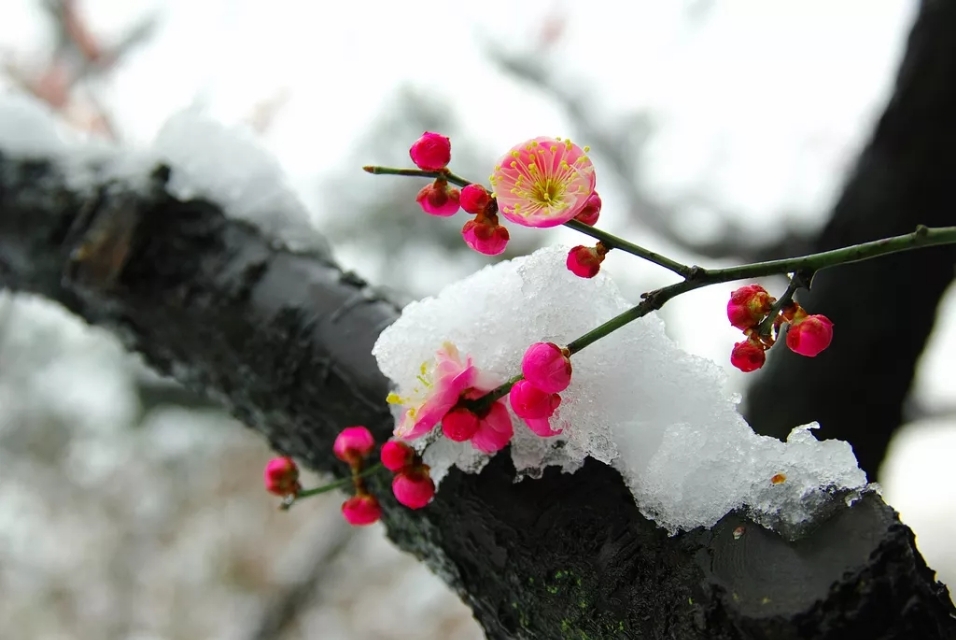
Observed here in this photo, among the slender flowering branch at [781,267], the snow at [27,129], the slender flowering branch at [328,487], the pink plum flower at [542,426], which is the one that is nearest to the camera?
the slender flowering branch at [781,267]

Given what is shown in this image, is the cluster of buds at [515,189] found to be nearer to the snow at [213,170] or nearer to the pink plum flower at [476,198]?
the pink plum flower at [476,198]

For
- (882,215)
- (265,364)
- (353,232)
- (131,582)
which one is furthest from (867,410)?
(131,582)

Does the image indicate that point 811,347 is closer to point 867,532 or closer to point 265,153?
point 867,532

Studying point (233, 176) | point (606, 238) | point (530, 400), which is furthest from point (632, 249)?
point (233, 176)

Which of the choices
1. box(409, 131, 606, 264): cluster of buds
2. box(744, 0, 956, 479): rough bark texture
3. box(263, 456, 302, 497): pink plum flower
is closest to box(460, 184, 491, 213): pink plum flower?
box(409, 131, 606, 264): cluster of buds

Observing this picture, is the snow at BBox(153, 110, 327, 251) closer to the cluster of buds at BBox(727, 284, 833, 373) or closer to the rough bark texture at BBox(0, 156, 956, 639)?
the rough bark texture at BBox(0, 156, 956, 639)

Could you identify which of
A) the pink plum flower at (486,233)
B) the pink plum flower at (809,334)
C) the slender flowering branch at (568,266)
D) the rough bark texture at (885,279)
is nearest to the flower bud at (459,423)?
the slender flowering branch at (568,266)
